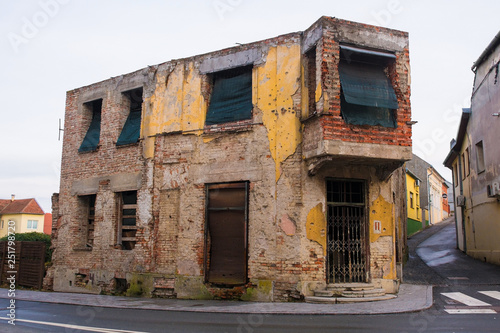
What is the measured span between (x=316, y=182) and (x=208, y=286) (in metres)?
4.14

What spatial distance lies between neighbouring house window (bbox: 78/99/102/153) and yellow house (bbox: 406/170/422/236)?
20053mm

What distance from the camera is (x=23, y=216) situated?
51.4 metres

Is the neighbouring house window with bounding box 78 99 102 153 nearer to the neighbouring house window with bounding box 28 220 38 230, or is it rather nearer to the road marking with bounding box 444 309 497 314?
the road marking with bounding box 444 309 497 314

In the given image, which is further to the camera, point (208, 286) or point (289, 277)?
point (208, 286)

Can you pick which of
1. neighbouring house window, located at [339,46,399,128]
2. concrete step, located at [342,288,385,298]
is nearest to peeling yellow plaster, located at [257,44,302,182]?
neighbouring house window, located at [339,46,399,128]

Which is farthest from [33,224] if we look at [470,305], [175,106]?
[470,305]

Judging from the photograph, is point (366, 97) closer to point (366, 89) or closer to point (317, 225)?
point (366, 89)

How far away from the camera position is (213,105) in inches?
529

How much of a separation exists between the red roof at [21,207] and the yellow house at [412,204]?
4149cm

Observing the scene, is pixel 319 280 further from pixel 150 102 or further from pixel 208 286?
pixel 150 102

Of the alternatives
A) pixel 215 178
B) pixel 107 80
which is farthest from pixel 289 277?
pixel 107 80

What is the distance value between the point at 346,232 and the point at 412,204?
2210 centimetres

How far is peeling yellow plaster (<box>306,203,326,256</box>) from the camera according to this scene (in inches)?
448

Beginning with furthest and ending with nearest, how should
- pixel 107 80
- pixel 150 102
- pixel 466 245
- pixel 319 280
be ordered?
pixel 466 245, pixel 107 80, pixel 150 102, pixel 319 280
